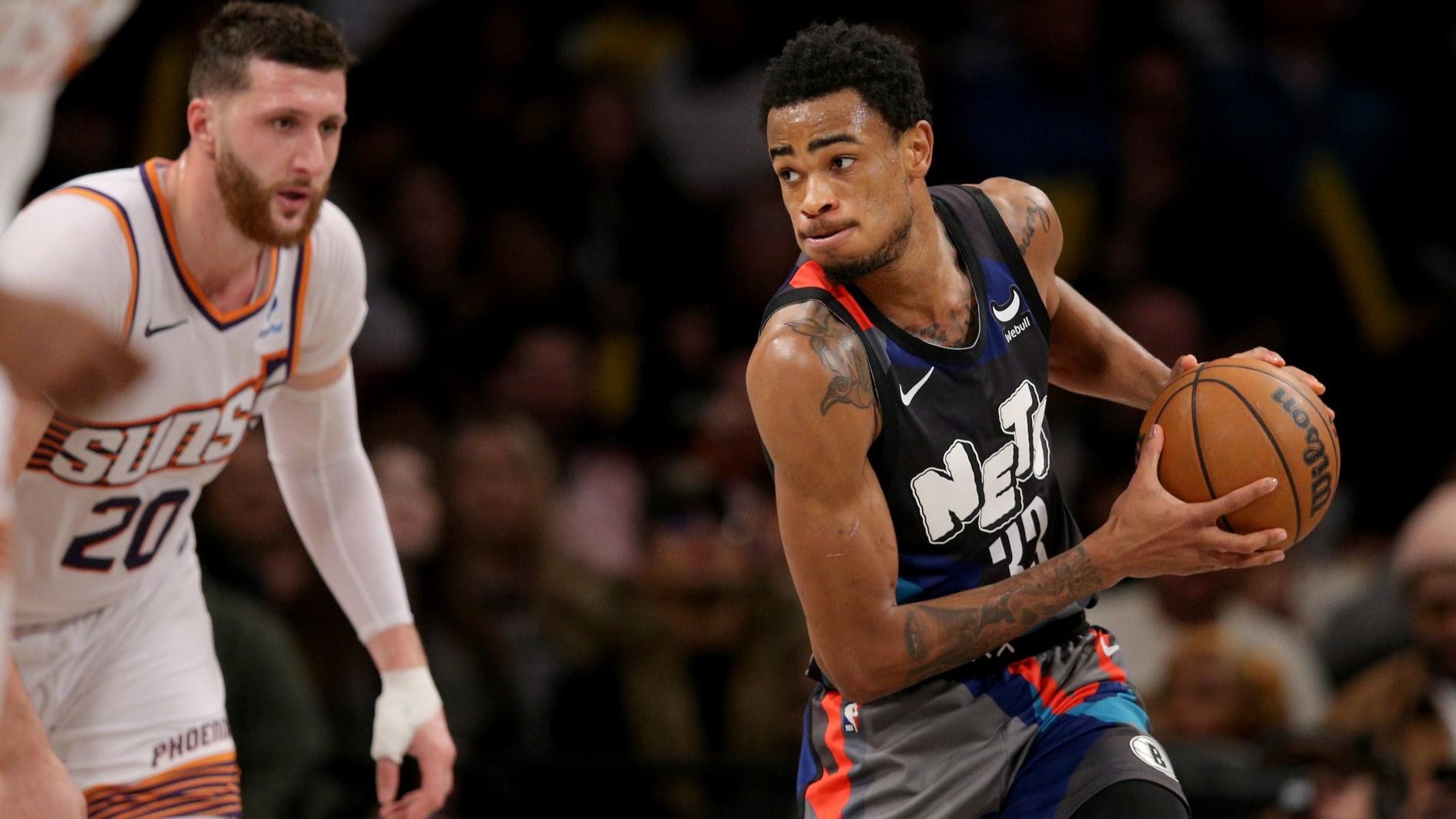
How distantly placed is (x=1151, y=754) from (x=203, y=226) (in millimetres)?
2297

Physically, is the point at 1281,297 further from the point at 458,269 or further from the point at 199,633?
the point at 199,633

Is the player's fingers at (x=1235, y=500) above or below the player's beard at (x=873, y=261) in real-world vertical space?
below

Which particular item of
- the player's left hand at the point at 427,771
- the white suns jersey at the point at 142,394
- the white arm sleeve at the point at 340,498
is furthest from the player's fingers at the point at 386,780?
the white suns jersey at the point at 142,394

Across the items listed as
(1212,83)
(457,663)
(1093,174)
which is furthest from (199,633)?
(1212,83)

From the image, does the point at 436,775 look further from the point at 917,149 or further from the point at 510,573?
the point at 510,573

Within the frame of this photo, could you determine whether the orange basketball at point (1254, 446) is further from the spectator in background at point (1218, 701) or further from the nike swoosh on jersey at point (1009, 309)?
the spectator in background at point (1218, 701)

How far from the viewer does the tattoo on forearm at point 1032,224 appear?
397 centimetres

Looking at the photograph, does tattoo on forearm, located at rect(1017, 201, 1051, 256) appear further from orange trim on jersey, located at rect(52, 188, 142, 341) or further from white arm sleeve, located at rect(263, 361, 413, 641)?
orange trim on jersey, located at rect(52, 188, 142, 341)

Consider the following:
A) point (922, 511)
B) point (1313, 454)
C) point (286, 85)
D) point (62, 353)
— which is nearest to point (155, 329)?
point (286, 85)

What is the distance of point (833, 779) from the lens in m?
3.69

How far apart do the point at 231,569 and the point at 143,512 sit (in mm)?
2017

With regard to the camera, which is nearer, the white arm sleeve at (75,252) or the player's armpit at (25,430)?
the player's armpit at (25,430)

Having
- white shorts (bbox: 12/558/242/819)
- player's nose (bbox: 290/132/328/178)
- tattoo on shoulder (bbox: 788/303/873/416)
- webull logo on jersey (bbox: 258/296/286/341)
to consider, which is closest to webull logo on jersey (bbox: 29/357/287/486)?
webull logo on jersey (bbox: 258/296/286/341)

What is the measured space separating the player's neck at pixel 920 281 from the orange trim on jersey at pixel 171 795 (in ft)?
5.87
